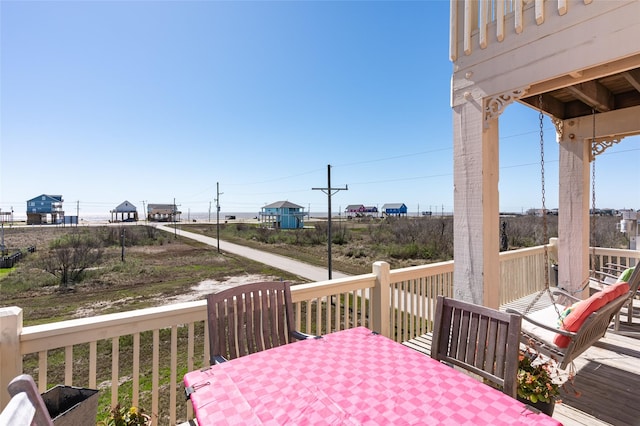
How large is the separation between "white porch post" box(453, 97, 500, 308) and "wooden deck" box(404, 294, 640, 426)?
3.01 feet

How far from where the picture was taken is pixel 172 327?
5.57 feet

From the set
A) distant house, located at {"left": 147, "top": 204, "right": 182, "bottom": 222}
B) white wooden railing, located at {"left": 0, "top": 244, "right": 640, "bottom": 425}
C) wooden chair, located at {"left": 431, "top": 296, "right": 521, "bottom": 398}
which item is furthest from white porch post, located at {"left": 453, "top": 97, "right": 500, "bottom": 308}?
distant house, located at {"left": 147, "top": 204, "right": 182, "bottom": 222}

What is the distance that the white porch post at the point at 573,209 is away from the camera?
3.56 metres

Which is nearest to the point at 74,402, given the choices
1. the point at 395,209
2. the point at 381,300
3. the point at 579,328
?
the point at 381,300

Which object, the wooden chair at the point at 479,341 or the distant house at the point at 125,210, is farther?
the distant house at the point at 125,210

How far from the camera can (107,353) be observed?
475 cm

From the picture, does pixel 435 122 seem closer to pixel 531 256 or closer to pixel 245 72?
pixel 245 72

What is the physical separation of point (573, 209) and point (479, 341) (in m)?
3.32

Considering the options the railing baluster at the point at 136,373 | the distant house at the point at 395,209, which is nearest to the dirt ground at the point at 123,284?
the railing baluster at the point at 136,373

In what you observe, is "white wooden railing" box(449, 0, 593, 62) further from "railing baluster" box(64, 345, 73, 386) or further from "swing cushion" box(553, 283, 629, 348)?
"railing baluster" box(64, 345, 73, 386)

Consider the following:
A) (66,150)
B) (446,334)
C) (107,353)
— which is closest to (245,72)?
(107,353)

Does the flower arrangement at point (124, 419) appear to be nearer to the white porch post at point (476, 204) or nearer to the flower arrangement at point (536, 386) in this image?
the flower arrangement at point (536, 386)

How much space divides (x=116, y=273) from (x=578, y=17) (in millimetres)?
13301

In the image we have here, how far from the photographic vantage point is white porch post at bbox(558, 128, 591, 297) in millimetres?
3562
